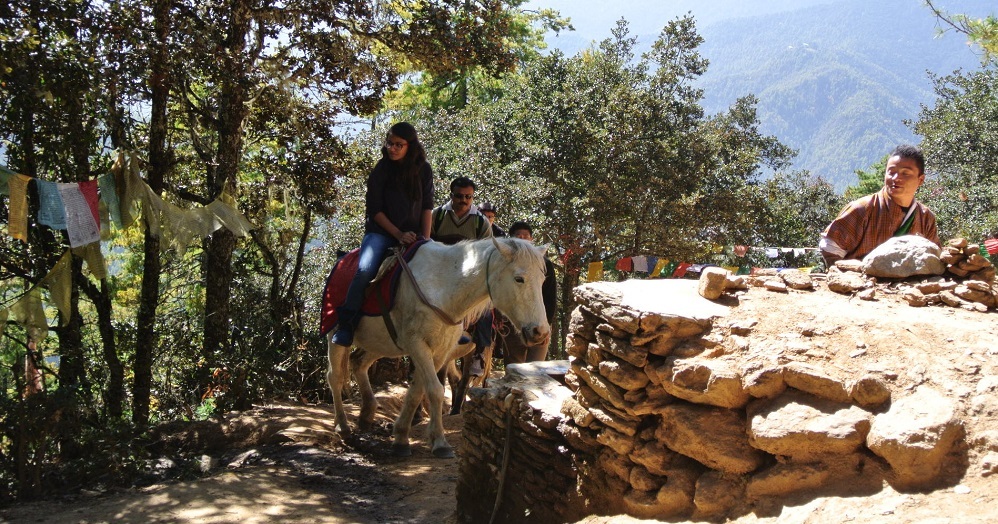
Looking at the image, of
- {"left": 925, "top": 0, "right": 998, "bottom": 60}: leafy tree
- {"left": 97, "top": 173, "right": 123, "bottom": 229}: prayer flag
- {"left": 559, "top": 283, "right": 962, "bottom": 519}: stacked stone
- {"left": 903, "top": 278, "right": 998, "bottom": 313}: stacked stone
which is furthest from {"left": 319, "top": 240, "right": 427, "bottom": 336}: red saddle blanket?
{"left": 925, "top": 0, "right": 998, "bottom": 60}: leafy tree

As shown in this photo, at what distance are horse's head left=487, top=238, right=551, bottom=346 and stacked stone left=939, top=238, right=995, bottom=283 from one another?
252 centimetres

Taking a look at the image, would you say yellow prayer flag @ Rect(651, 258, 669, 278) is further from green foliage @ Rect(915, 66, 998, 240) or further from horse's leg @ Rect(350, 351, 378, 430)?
green foliage @ Rect(915, 66, 998, 240)

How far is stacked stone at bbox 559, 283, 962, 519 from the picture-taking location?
9.80 ft

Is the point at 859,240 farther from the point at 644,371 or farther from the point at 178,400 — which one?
the point at 178,400

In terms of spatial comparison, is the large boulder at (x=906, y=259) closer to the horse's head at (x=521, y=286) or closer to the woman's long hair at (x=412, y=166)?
the horse's head at (x=521, y=286)

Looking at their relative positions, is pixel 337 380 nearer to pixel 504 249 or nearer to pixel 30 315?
pixel 504 249

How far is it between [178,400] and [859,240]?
7.41 metres

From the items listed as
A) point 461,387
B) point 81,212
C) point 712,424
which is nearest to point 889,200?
point 712,424

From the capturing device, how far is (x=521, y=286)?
17.7ft

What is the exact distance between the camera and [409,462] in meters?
6.39

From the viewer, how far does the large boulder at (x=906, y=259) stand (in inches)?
156

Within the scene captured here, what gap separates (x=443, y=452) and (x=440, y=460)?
107 mm

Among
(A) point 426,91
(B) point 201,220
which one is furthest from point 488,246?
(A) point 426,91

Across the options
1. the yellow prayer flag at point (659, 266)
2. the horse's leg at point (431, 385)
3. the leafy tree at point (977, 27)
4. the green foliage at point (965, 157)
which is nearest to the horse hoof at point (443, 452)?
the horse's leg at point (431, 385)
